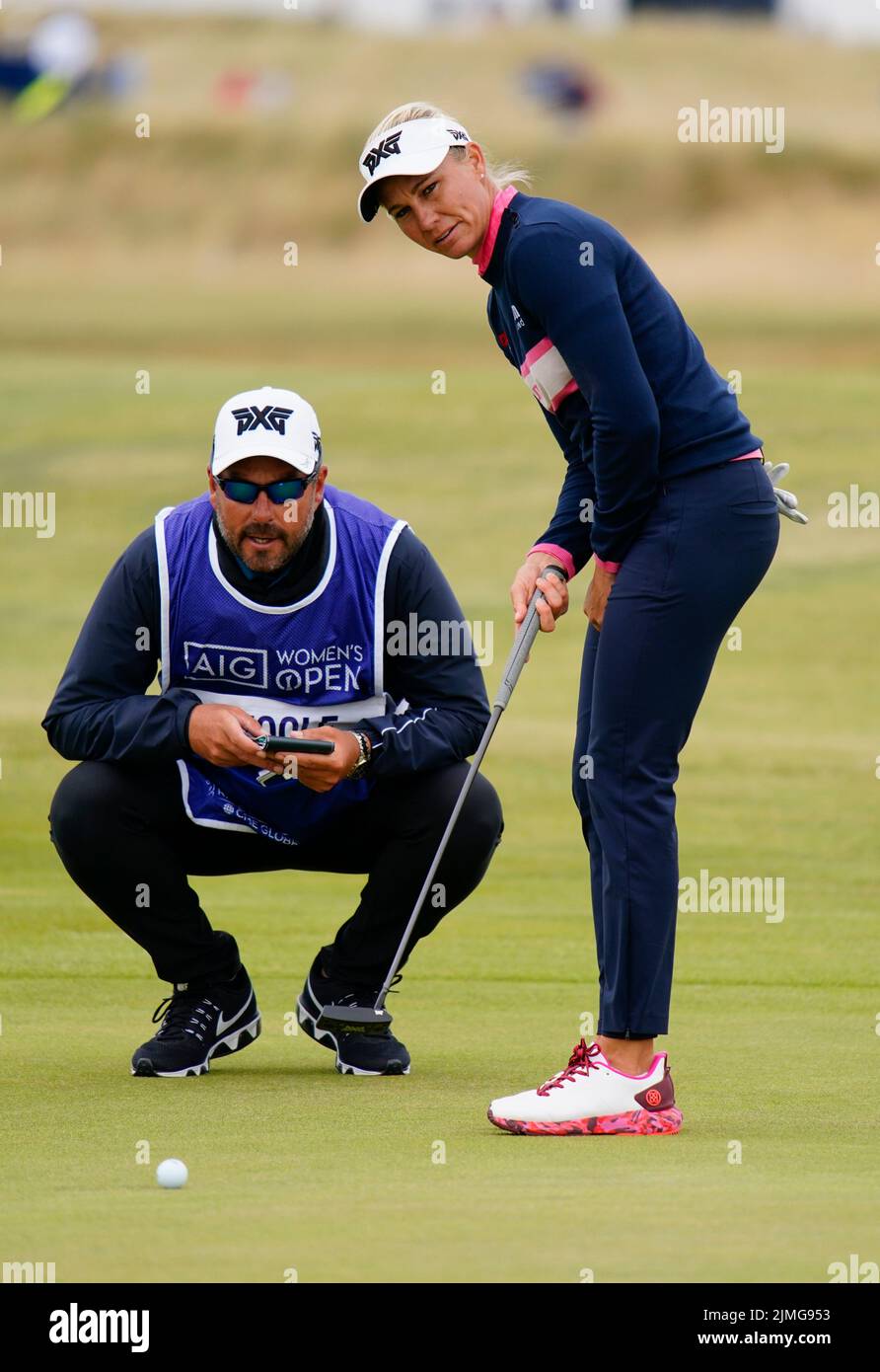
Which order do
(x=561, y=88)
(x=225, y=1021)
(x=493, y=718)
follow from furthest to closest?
(x=561, y=88) → (x=225, y=1021) → (x=493, y=718)

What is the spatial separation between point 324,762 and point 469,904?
371 centimetres

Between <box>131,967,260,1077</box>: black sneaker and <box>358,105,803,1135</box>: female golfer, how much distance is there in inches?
42.3

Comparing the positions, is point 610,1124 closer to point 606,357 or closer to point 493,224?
point 606,357

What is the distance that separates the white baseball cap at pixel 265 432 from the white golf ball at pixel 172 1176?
190 centimetres

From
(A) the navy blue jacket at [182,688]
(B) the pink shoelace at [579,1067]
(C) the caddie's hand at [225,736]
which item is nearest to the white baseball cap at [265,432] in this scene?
(A) the navy blue jacket at [182,688]

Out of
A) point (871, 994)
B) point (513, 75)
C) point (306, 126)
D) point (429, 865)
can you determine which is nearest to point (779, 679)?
point (871, 994)

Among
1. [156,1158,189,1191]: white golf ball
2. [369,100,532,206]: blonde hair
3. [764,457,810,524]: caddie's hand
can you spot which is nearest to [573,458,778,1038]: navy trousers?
[764,457,810,524]: caddie's hand

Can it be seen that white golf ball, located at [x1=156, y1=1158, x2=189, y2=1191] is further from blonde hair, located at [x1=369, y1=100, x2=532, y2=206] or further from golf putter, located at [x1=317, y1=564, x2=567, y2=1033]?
blonde hair, located at [x1=369, y1=100, x2=532, y2=206]

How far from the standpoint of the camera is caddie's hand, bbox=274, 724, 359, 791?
5.67m

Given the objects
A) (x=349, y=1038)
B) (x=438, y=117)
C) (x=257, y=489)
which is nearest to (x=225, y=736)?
(x=257, y=489)

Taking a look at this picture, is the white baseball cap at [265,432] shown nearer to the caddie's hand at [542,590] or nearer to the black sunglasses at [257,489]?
the black sunglasses at [257,489]

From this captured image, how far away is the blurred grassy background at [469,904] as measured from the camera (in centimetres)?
400

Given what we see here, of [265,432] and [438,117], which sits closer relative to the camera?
[438,117]

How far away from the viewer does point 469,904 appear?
930cm
